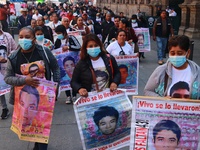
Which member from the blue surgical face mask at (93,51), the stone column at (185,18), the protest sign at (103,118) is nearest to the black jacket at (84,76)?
the blue surgical face mask at (93,51)

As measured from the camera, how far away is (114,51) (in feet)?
20.8

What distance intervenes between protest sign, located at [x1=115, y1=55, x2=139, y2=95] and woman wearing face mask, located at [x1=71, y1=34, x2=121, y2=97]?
2007mm

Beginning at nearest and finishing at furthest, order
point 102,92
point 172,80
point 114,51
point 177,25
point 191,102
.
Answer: point 191,102
point 172,80
point 102,92
point 114,51
point 177,25

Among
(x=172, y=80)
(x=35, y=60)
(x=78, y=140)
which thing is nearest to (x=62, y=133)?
(x=78, y=140)

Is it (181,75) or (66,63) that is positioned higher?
(181,75)

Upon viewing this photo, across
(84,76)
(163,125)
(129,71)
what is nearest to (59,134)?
(84,76)

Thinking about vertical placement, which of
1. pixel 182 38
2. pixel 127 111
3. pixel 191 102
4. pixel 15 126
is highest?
pixel 182 38

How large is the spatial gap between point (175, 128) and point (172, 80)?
0.48 meters

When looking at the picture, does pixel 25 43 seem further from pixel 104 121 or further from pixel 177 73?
pixel 177 73

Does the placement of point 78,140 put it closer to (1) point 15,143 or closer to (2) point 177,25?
(1) point 15,143

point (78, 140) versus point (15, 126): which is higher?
point (15, 126)

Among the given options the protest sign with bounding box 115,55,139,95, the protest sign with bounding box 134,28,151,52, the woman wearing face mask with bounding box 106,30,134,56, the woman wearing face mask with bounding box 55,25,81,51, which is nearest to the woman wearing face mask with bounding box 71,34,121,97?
the protest sign with bounding box 115,55,139,95

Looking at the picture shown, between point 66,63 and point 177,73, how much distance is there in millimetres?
3698

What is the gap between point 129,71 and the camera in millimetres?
6375
